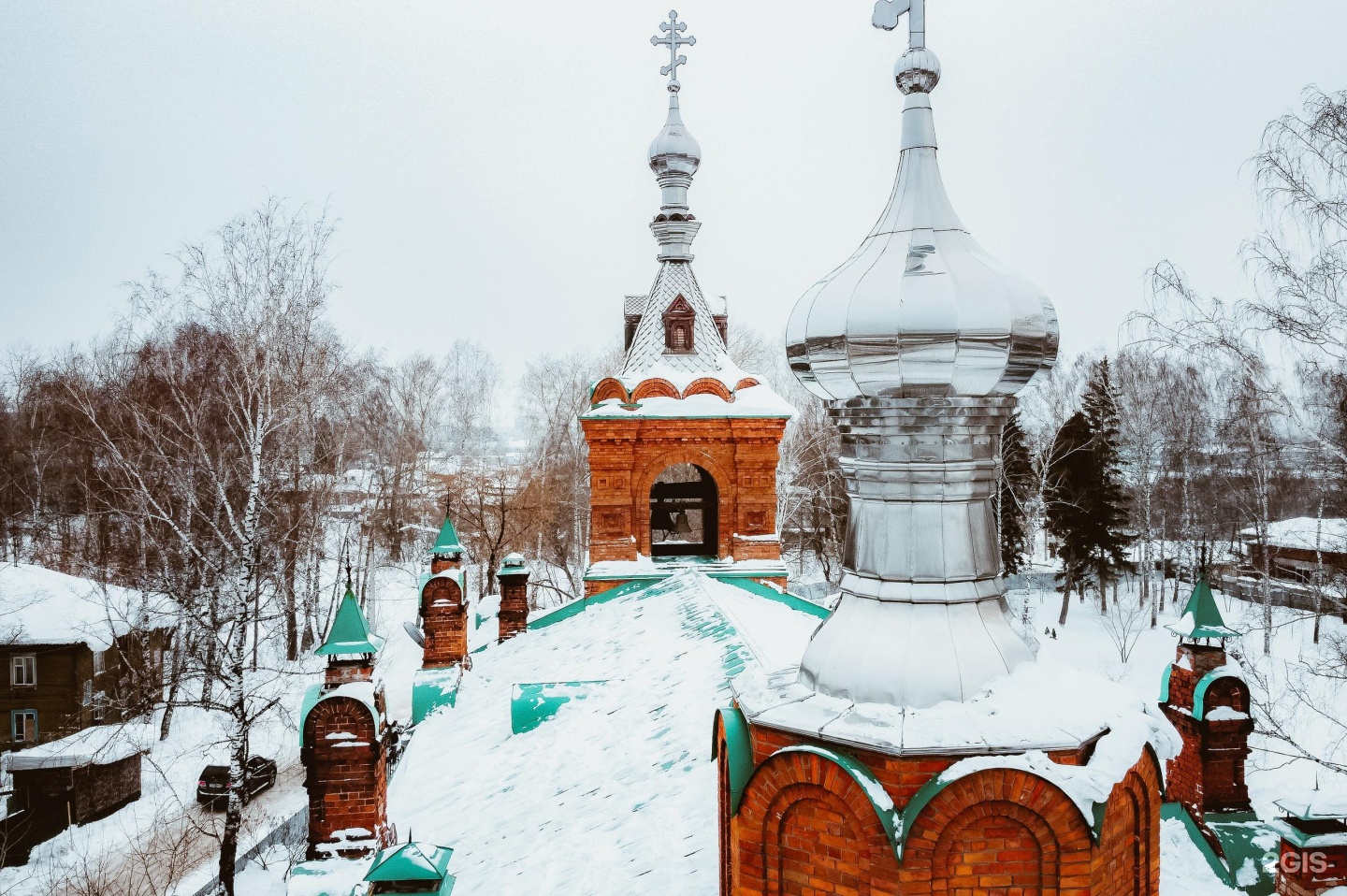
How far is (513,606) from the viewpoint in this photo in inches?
489

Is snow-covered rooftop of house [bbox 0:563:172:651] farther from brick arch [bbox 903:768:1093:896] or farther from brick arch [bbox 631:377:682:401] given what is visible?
brick arch [bbox 903:768:1093:896]

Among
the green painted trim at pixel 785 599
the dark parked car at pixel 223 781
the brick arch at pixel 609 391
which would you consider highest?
the brick arch at pixel 609 391

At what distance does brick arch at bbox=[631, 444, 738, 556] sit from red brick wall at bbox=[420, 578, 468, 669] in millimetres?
A: 2488

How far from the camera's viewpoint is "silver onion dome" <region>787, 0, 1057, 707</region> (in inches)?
105

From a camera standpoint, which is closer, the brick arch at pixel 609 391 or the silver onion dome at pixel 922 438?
the silver onion dome at pixel 922 438

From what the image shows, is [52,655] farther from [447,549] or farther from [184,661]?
[447,549]

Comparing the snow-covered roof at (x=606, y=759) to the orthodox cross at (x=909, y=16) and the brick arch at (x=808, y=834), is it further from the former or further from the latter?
the orthodox cross at (x=909, y=16)

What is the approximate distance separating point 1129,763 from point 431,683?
852 cm

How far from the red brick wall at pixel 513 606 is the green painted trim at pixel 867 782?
401 inches

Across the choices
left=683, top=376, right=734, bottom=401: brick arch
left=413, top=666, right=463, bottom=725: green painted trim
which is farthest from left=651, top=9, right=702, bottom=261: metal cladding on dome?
left=413, top=666, right=463, bottom=725: green painted trim

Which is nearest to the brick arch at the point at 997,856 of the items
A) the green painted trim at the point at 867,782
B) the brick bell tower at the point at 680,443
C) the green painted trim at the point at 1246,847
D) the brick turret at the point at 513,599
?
the green painted trim at the point at 867,782

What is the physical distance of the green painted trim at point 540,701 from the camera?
7.00 metres

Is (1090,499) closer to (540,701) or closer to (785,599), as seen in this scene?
(785,599)

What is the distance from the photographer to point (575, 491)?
29234mm
